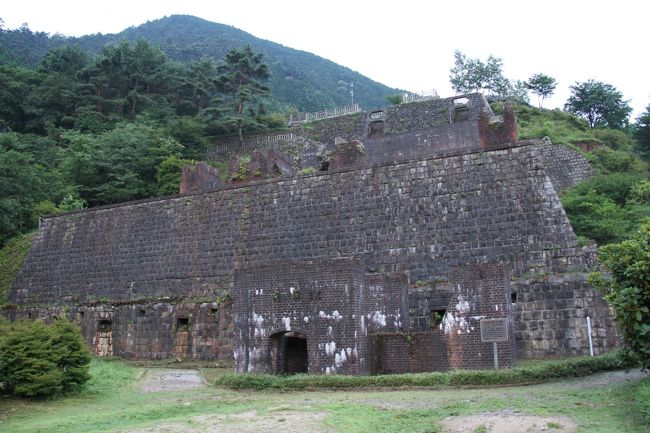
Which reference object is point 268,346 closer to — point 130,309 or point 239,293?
point 239,293

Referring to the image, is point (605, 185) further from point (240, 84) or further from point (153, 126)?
point (240, 84)

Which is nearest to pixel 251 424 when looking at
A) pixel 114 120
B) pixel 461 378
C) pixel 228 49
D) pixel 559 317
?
pixel 461 378

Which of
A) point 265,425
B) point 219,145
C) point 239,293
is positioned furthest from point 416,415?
point 219,145

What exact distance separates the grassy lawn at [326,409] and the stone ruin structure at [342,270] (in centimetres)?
223

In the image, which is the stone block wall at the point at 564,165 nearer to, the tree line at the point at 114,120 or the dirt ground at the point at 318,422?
the tree line at the point at 114,120

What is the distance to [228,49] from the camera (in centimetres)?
12912

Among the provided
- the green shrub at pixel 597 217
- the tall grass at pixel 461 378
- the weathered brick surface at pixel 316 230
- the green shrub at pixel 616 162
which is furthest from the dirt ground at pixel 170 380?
the green shrub at pixel 616 162

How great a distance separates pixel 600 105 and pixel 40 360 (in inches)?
2376

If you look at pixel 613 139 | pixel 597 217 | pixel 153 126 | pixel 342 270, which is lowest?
pixel 342 270

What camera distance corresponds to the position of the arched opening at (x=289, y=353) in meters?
16.1

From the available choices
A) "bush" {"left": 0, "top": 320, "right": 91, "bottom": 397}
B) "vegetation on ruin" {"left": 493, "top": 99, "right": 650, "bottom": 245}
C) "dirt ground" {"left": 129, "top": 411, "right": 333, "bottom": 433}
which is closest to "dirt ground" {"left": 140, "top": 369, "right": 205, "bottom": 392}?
"bush" {"left": 0, "top": 320, "right": 91, "bottom": 397}

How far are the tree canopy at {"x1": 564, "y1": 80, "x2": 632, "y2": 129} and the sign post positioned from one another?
2048 inches

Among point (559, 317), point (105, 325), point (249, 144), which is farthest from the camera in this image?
point (249, 144)

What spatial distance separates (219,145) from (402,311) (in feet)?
130
